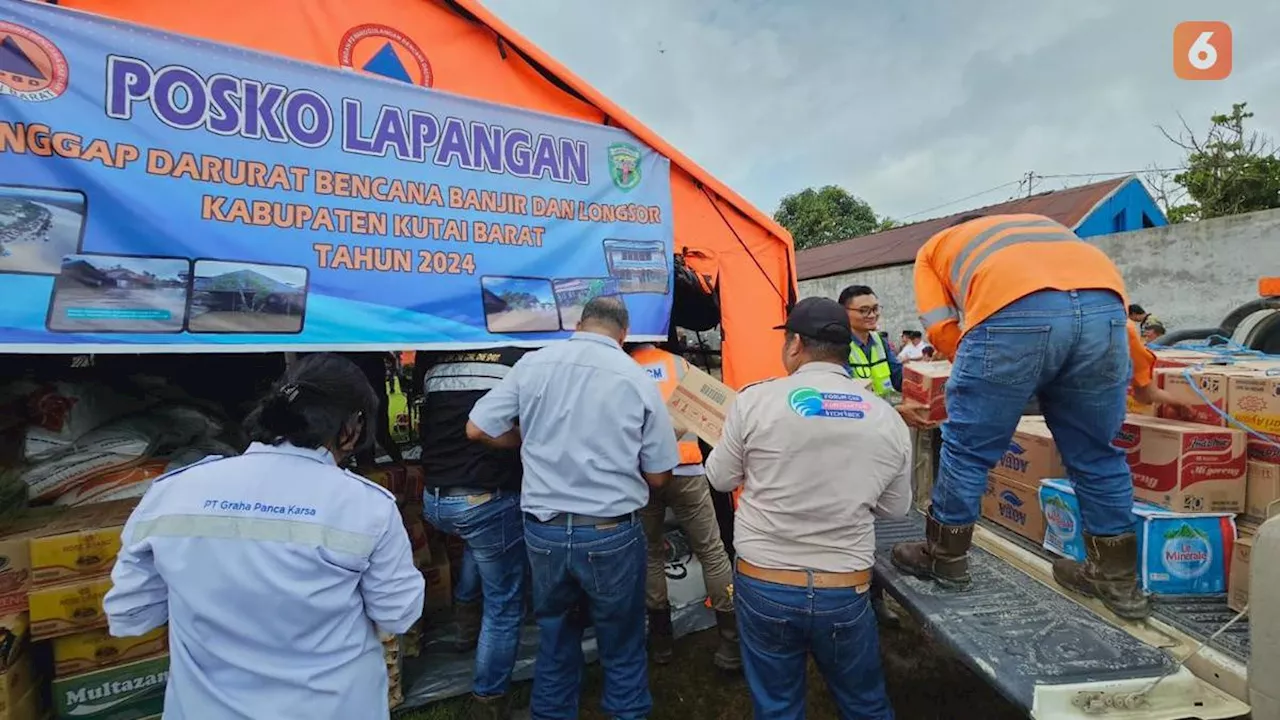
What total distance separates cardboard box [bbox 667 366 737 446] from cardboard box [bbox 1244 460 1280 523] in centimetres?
207

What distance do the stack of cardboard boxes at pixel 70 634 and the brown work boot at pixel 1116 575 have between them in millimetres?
3776

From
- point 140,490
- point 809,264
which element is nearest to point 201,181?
point 140,490

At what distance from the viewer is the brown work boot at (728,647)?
3.14m

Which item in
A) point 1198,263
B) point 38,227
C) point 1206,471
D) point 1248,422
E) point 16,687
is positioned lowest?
point 16,687

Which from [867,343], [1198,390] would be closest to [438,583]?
[867,343]

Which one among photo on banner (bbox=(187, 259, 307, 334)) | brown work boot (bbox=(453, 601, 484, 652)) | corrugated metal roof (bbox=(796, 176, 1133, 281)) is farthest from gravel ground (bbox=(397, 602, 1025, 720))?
corrugated metal roof (bbox=(796, 176, 1133, 281))

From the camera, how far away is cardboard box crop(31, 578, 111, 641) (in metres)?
2.41

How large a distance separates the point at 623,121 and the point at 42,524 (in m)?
3.33

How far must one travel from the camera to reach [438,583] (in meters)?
3.64

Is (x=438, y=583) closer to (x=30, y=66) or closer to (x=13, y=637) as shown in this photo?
(x=13, y=637)

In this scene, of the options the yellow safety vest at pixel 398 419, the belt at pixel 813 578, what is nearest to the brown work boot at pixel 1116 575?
the belt at pixel 813 578

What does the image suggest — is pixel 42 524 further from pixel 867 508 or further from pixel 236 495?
pixel 867 508

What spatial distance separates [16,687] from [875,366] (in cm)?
447

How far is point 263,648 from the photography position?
1.39 meters
